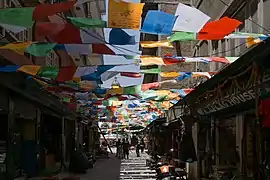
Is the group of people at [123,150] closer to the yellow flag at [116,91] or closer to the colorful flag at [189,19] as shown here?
the yellow flag at [116,91]

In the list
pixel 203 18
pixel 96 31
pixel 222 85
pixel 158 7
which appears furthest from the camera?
pixel 158 7

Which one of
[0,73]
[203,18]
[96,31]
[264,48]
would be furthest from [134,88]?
[264,48]

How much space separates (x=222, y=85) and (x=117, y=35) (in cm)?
363

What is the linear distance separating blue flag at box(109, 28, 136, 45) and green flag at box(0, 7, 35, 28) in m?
1.80

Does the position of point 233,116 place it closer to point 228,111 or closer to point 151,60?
point 228,111

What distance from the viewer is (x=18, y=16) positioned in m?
8.64

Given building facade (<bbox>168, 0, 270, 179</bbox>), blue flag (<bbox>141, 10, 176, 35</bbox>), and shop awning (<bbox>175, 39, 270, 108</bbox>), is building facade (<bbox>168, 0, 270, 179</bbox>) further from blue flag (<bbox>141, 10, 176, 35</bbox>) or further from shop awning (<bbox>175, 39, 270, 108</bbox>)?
blue flag (<bbox>141, 10, 176, 35</bbox>)

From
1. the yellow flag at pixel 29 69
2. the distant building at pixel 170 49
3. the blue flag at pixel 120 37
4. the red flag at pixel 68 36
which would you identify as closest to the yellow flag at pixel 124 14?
the blue flag at pixel 120 37

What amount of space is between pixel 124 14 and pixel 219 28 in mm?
1966

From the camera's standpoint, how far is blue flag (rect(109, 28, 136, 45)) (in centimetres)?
983

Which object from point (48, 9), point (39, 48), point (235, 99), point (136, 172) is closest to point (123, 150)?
point (136, 172)

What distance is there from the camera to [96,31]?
1040cm

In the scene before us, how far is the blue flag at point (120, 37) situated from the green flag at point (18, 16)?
70.7 inches

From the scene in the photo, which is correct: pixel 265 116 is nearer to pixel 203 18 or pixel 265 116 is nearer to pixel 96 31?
pixel 203 18
